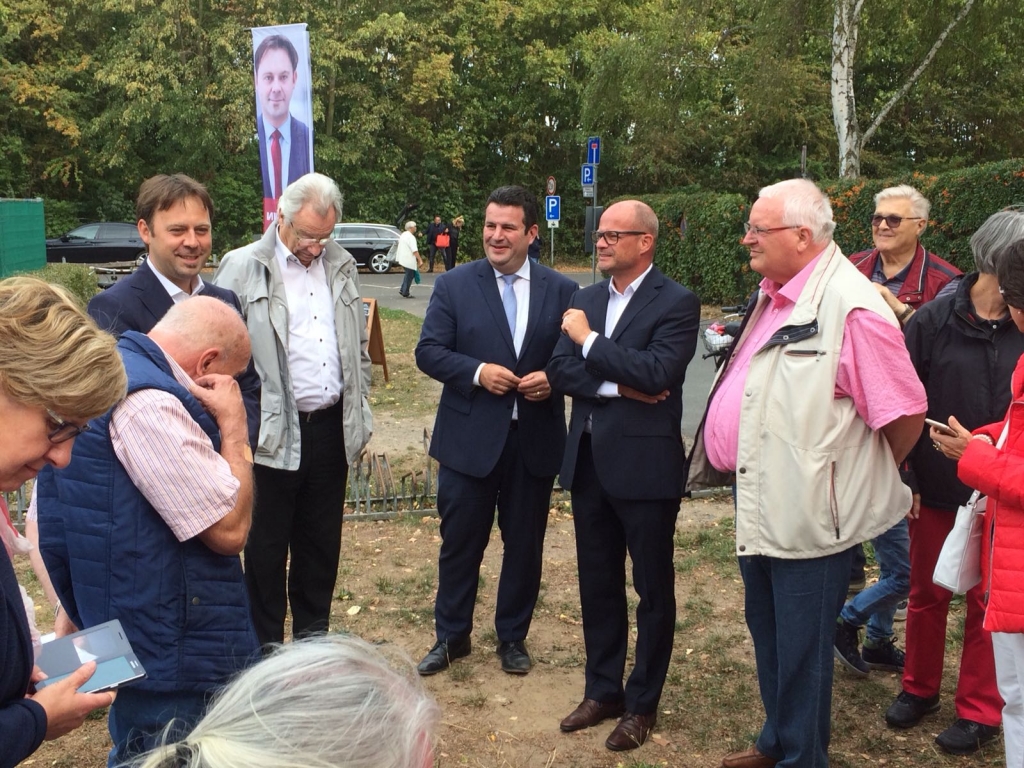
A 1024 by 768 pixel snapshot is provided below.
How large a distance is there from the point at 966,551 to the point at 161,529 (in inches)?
101

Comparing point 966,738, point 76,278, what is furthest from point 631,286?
point 76,278

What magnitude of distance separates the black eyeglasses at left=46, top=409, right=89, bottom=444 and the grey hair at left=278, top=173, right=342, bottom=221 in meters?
2.52

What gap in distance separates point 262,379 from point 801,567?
2309 mm

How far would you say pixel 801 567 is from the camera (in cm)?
321

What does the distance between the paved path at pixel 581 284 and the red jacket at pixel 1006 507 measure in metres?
3.91

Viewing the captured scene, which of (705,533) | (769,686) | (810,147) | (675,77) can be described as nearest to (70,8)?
(675,77)

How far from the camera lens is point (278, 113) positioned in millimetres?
10164

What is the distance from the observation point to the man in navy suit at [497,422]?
4461mm

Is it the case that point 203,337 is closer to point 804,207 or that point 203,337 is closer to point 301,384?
point 301,384

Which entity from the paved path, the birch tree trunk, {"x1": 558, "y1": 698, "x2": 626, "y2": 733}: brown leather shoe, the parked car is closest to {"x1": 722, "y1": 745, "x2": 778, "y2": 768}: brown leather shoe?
{"x1": 558, "y1": 698, "x2": 626, "y2": 733}: brown leather shoe

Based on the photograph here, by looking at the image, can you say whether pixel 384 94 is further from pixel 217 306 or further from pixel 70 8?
pixel 217 306

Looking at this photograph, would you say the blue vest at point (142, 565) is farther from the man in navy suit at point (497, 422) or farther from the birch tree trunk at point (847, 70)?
the birch tree trunk at point (847, 70)

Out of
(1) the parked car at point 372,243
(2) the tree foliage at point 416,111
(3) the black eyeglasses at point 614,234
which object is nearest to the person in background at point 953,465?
(3) the black eyeglasses at point 614,234

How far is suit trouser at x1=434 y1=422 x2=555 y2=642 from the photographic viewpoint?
454 cm
